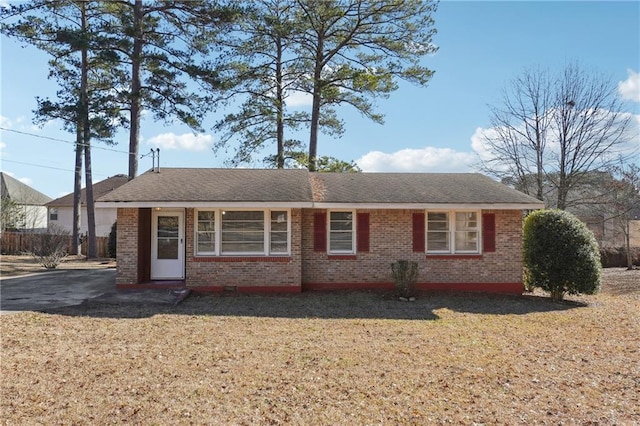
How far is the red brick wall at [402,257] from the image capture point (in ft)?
40.8

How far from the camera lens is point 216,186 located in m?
12.7

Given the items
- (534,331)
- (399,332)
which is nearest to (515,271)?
(534,331)

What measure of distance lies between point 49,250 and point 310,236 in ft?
42.5

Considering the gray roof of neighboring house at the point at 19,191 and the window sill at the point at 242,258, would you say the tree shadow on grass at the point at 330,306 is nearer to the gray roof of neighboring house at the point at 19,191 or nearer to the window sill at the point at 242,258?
the window sill at the point at 242,258

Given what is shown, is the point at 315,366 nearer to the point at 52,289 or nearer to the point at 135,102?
the point at 52,289

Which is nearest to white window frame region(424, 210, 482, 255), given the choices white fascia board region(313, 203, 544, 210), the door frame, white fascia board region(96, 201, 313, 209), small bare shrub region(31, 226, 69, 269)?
white fascia board region(313, 203, 544, 210)

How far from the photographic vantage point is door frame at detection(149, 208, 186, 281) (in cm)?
1252

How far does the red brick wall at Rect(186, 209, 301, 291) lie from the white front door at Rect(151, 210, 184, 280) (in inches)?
32.7

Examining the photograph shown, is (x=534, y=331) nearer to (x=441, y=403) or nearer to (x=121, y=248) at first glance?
(x=441, y=403)

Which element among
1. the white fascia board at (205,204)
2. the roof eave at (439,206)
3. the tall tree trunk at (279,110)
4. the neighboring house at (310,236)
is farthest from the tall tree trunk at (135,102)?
the roof eave at (439,206)

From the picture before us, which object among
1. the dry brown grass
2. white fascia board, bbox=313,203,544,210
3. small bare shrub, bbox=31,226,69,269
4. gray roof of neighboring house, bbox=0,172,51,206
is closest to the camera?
the dry brown grass

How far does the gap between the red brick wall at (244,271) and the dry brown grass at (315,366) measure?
156 cm

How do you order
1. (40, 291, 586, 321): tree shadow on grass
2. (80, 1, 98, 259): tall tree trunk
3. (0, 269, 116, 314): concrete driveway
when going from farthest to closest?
(80, 1, 98, 259): tall tree trunk, (0, 269, 116, 314): concrete driveway, (40, 291, 586, 321): tree shadow on grass

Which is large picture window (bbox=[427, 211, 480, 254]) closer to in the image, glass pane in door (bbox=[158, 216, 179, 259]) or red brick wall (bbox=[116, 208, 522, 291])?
red brick wall (bbox=[116, 208, 522, 291])
